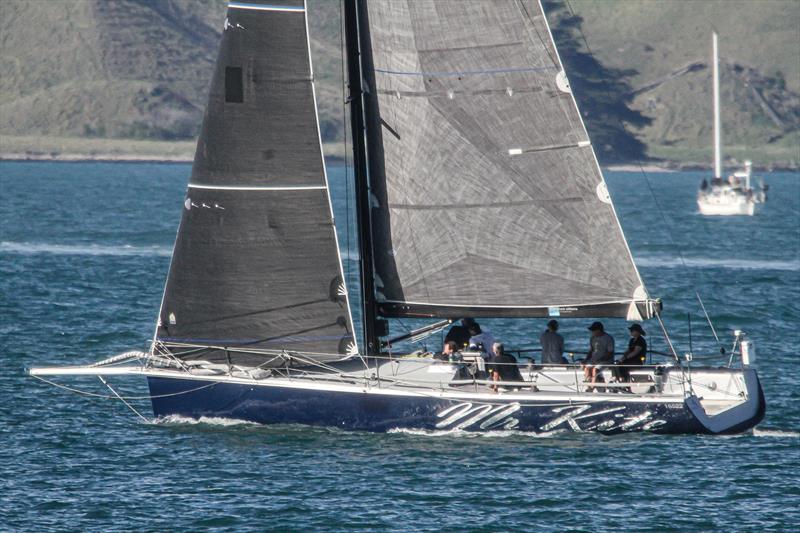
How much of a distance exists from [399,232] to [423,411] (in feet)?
10.9

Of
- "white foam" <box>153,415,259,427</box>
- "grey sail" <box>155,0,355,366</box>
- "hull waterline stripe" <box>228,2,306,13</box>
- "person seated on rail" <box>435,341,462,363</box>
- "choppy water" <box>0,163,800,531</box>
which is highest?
"hull waterline stripe" <box>228,2,306,13</box>

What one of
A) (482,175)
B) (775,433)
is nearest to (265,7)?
(482,175)

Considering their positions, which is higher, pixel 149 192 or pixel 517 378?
pixel 149 192

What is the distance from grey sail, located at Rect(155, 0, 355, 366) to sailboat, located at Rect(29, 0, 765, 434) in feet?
0.10

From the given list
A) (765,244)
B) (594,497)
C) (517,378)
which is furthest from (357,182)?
(765,244)

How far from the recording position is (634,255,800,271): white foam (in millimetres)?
62028

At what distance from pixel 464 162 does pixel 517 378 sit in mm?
3988

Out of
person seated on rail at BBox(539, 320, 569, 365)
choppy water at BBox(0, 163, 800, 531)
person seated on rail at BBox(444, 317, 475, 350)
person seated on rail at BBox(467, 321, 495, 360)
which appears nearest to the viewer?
choppy water at BBox(0, 163, 800, 531)

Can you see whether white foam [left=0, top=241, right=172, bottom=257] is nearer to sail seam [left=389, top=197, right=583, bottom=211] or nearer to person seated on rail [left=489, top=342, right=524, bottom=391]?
sail seam [left=389, top=197, right=583, bottom=211]

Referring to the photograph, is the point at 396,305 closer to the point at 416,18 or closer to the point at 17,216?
the point at 416,18

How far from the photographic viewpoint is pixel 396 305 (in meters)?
27.1

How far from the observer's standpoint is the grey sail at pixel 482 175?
2630 centimetres

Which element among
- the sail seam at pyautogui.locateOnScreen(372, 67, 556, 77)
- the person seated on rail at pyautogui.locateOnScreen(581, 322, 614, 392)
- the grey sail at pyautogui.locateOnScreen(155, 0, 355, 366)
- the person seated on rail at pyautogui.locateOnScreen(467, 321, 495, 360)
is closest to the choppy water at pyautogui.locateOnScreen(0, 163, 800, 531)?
the person seated on rail at pyautogui.locateOnScreen(581, 322, 614, 392)

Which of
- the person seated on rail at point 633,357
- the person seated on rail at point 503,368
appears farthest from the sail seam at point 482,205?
the person seated on rail at point 633,357
